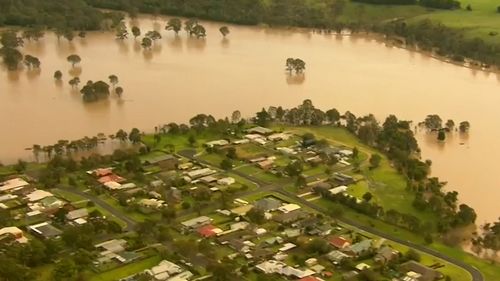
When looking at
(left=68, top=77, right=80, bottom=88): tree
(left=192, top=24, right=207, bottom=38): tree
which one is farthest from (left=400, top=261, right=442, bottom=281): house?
(left=192, top=24, right=207, bottom=38): tree

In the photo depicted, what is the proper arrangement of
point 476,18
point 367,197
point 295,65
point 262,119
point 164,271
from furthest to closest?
point 476,18
point 295,65
point 262,119
point 367,197
point 164,271

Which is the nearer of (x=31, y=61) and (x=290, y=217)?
(x=290, y=217)

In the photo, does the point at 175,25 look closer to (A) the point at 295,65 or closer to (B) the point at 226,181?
(A) the point at 295,65

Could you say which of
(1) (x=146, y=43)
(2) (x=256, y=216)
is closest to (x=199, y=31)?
(1) (x=146, y=43)

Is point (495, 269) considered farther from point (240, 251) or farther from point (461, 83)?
point (461, 83)

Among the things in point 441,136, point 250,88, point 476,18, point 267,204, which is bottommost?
point 267,204

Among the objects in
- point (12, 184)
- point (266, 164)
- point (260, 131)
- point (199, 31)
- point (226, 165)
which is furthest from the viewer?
point (199, 31)

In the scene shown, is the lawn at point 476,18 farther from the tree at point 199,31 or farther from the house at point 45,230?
the house at point 45,230
